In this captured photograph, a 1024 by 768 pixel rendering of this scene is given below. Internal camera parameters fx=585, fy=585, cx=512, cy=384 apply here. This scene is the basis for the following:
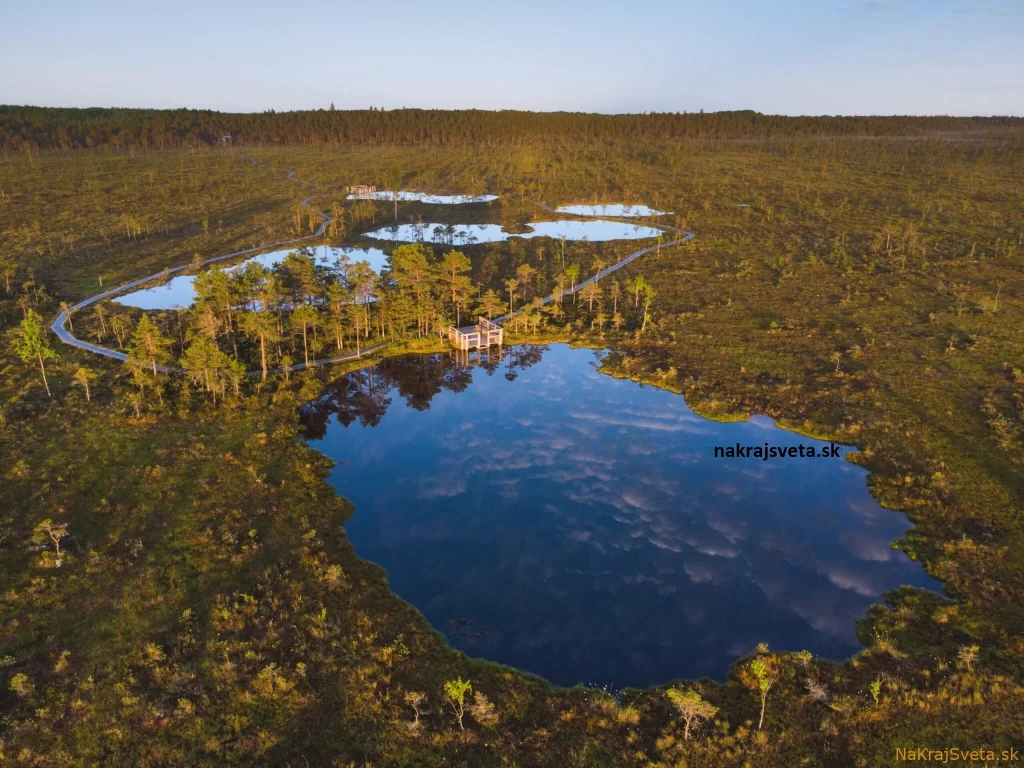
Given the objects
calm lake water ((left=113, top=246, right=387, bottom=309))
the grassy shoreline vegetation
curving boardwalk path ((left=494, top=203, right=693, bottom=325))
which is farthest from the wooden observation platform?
calm lake water ((left=113, top=246, right=387, bottom=309))

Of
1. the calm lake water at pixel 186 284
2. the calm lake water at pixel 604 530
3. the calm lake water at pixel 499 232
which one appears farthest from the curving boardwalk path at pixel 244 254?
the calm lake water at pixel 499 232

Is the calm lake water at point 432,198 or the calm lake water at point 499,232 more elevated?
the calm lake water at point 432,198

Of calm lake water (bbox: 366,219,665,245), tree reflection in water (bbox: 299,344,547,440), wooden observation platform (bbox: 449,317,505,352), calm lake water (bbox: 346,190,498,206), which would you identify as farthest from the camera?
calm lake water (bbox: 346,190,498,206)

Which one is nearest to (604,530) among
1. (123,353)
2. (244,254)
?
(123,353)

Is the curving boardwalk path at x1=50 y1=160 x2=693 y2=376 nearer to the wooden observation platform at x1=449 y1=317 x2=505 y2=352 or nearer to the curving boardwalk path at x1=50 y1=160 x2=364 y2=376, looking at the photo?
the curving boardwalk path at x1=50 y1=160 x2=364 y2=376

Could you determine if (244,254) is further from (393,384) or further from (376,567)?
(376,567)

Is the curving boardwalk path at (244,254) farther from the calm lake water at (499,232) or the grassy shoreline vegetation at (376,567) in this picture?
the calm lake water at (499,232)
